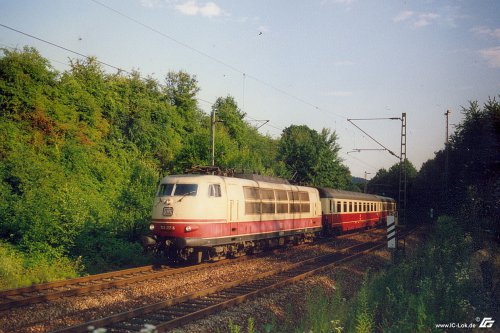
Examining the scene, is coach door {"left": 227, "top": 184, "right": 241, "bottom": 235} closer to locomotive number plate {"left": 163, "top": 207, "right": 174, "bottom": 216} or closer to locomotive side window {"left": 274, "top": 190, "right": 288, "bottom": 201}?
locomotive number plate {"left": 163, "top": 207, "right": 174, "bottom": 216}

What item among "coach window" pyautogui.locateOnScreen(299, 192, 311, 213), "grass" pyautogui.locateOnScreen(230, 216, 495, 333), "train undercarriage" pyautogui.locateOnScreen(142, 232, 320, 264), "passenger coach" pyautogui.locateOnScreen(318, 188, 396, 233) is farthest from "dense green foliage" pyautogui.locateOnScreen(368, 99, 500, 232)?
"train undercarriage" pyautogui.locateOnScreen(142, 232, 320, 264)

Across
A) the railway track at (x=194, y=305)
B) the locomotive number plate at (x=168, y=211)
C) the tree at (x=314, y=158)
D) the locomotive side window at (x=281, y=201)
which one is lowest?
the railway track at (x=194, y=305)

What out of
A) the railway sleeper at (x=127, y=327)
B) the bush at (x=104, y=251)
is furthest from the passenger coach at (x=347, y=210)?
Answer: the railway sleeper at (x=127, y=327)

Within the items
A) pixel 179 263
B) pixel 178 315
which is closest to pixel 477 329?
pixel 178 315

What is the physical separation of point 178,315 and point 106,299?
2303mm

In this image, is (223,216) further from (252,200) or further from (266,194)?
(266,194)

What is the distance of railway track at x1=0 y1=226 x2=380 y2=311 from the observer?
974 centimetres

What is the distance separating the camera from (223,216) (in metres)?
15.3

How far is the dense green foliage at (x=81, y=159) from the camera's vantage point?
14523mm

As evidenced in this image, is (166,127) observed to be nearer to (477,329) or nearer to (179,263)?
(179,263)

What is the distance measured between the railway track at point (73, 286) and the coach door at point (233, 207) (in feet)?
7.27

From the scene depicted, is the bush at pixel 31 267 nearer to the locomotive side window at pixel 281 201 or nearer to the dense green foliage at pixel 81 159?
the dense green foliage at pixel 81 159

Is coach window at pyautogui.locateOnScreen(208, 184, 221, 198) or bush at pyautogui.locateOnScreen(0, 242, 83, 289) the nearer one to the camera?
bush at pyautogui.locateOnScreen(0, 242, 83, 289)

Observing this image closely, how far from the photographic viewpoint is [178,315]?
8930 mm
